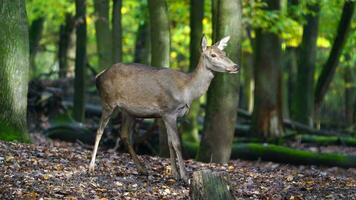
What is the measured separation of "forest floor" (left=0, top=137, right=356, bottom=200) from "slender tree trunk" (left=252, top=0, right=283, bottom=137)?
684cm

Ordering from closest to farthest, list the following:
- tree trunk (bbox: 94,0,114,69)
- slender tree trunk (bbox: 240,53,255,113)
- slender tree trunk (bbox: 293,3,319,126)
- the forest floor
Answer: the forest floor
tree trunk (bbox: 94,0,114,69)
slender tree trunk (bbox: 293,3,319,126)
slender tree trunk (bbox: 240,53,255,113)

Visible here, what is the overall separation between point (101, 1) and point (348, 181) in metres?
9.14

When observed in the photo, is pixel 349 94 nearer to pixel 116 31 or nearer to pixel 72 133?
pixel 116 31

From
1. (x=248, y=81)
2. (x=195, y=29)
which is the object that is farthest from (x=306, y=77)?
(x=195, y=29)

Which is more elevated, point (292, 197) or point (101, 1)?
point (101, 1)

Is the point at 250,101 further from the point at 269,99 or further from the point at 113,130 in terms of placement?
the point at 113,130

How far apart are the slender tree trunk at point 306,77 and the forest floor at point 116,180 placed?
37.3ft

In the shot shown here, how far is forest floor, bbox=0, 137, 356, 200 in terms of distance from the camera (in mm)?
9656

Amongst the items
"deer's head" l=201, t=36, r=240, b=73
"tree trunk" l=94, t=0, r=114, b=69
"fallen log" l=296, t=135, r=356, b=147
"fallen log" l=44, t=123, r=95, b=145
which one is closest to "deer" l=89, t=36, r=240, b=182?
"deer's head" l=201, t=36, r=240, b=73

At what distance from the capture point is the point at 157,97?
11102 mm

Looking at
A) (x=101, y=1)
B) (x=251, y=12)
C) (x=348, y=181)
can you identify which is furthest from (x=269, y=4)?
(x=348, y=181)

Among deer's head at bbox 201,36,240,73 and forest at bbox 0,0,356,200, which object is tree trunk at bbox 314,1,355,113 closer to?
forest at bbox 0,0,356,200

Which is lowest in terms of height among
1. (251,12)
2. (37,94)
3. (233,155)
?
(233,155)

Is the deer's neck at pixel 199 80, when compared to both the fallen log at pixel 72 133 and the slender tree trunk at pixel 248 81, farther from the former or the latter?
the slender tree trunk at pixel 248 81
